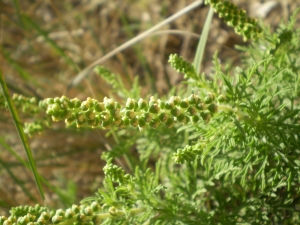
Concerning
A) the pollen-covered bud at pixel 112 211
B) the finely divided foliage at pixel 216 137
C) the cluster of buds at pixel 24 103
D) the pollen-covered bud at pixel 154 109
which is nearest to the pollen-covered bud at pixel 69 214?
the finely divided foliage at pixel 216 137

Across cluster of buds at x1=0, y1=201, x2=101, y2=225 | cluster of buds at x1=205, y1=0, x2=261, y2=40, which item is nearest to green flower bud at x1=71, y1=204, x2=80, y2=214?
cluster of buds at x1=0, y1=201, x2=101, y2=225

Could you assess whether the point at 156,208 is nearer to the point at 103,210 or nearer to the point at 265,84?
the point at 103,210

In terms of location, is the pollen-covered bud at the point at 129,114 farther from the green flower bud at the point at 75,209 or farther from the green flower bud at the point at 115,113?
the green flower bud at the point at 75,209

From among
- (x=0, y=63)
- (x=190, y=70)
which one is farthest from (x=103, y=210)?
(x=0, y=63)

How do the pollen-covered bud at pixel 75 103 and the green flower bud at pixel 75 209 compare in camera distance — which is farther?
the green flower bud at pixel 75 209

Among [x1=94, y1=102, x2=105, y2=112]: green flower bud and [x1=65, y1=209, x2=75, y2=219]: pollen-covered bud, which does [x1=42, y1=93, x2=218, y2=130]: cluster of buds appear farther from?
[x1=65, y1=209, x2=75, y2=219]: pollen-covered bud
